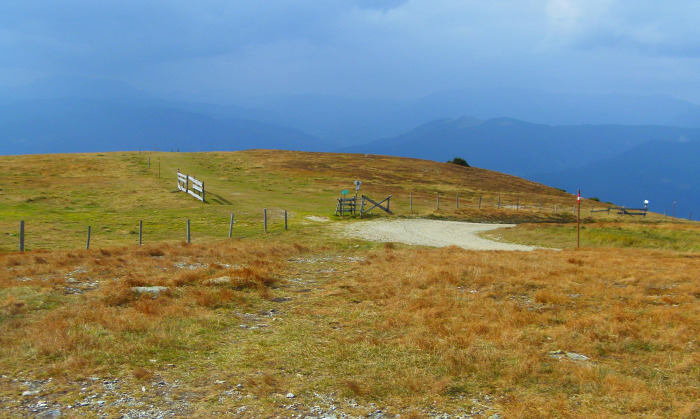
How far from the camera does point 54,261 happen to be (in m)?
18.3

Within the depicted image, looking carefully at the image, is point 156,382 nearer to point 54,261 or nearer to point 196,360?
point 196,360

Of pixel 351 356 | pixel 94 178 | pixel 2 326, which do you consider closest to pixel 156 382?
pixel 351 356

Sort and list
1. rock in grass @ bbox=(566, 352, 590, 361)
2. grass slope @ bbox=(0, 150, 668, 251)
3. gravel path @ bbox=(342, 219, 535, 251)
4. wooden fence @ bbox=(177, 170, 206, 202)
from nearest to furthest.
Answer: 1. rock in grass @ bbox=(566, 352, 590, 361)
2. gravel path @ bbox=(342, 219, 535, 251)
3. grass slope @ bbox=(0, 150, 668, 251)
4. wooden fence @ bbox=(177, 170, 206, 202)

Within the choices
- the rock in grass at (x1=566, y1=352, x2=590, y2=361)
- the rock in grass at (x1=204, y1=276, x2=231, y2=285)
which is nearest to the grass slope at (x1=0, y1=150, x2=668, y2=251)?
the rock in grass at (x1=204, y1=276, x2=231, y2=285)

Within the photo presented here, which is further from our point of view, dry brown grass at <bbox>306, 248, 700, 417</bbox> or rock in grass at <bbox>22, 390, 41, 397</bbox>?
dry brown grass at <bbox>306, 248, 700, 417</bbox>

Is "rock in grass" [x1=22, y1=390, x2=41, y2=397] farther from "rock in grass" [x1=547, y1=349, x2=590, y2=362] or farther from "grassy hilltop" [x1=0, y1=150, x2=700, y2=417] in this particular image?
"rock in grass" [x1=547, y1=349, x2=590, y2=362]

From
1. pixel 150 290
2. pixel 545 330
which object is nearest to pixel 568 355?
pixel 545 330

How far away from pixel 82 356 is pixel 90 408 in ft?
6.99

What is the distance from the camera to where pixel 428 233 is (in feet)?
118

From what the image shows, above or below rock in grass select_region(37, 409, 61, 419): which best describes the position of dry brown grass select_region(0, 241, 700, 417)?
above

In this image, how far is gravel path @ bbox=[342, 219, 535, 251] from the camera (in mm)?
31344

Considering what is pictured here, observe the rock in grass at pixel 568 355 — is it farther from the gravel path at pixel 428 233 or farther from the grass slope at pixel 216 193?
the grass slope at pixel 216 193

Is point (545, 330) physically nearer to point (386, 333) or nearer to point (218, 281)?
point (386, 333)

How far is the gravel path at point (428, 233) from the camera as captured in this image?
31.3 meters
